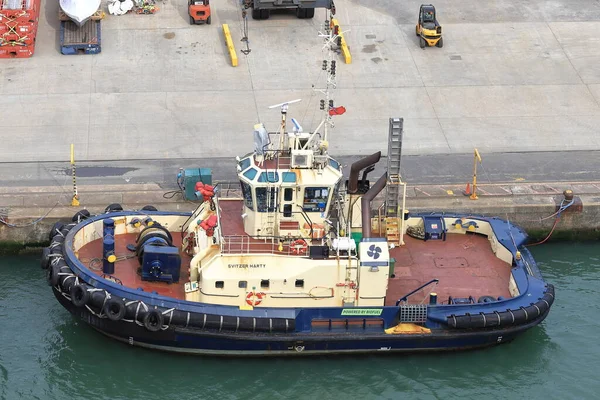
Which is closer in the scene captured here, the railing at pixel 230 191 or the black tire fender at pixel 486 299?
the black tire fender at pixel 486 299

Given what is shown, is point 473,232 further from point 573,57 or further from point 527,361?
point 573,57

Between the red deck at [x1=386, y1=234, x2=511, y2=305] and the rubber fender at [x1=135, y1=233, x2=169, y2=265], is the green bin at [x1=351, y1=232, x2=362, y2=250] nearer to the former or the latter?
the red deck at [x1=386, y1=234, x2=511, y2=305]

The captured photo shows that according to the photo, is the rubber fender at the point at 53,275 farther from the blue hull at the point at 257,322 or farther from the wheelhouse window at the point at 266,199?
the wheelhouse window at the point at 266,199

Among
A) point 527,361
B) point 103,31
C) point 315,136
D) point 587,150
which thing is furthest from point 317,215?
point 103,31

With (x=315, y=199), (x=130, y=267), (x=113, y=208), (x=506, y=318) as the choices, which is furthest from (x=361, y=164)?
(x=113, y=208)

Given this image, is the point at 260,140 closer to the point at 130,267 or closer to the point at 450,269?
the point at 130,267

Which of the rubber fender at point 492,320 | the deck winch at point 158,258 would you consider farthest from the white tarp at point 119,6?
the rubber fender at point 492,320
